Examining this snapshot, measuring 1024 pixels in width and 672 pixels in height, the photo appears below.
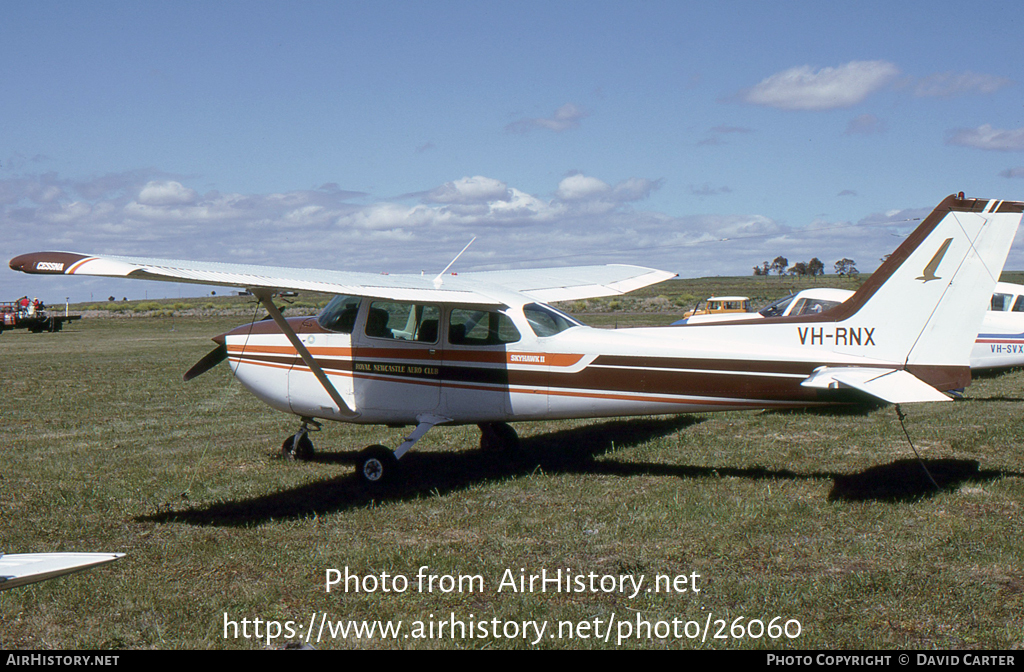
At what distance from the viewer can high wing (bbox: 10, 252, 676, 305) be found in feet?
19.1

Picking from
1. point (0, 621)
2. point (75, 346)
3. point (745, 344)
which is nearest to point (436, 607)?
point (0, 621)

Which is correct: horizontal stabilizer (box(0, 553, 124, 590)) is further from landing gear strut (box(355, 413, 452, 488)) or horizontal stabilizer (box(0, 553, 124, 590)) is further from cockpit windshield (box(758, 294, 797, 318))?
Result: cockpit windshield (box(758, 294, 797, 318))

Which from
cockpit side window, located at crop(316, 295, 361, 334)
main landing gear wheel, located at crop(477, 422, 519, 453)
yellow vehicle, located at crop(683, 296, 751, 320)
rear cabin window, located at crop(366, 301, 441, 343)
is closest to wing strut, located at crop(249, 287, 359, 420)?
cockpit side window, located at crop(316, 295, 361, 334)

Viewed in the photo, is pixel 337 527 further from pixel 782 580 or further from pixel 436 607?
pixel 782 580

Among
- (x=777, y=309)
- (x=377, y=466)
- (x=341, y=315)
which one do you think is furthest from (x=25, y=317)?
(x=377, y=466)

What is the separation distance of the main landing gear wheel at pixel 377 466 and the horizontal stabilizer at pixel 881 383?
408 centimetres

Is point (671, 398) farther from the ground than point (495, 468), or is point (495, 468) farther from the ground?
point (671, 398)

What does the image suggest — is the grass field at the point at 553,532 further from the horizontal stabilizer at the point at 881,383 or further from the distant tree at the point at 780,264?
the distant tree at the point at 780,264

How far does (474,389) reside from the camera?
8.30 meters

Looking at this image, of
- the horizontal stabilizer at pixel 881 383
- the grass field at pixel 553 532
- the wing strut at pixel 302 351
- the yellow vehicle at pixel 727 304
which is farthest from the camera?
the yellow vehicle at pixel 727 304

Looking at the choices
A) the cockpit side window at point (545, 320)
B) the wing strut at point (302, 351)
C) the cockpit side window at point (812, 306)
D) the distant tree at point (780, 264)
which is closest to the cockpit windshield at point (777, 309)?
the cockpit side window at point (812, 306)

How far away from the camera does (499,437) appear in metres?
9.48

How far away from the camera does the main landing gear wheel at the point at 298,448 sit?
9461mm

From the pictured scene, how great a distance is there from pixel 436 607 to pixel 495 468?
393 centimetres
